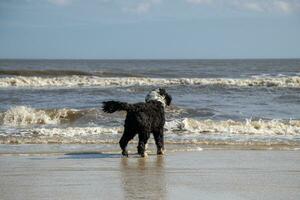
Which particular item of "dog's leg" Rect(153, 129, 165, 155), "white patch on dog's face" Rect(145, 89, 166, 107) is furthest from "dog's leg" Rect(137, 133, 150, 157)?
"white patch on dog's face" Rect(145, 89, 166, 107)

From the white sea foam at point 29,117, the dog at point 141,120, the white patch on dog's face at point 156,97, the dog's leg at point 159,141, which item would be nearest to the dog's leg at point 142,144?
the dog at point 141,120

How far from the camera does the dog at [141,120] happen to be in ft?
30.5

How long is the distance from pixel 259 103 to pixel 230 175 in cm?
1560

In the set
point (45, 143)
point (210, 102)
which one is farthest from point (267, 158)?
point (210, 102)

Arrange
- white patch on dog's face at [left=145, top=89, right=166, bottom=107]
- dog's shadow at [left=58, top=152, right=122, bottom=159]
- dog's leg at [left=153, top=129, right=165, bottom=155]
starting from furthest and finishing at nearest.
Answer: white patch on dog's face at [left=145, top=89, right=166, bottom=107] → dog's leg at [left=153, top=129, right=165, bottom=155] → dog's shadow at [left=58, top=152, right=122, bottom=159]

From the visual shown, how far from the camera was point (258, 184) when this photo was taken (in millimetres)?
6781

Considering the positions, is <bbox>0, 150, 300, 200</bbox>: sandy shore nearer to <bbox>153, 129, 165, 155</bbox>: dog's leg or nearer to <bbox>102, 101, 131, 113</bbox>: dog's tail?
<bbox>153, 129, 165, 155</bbox>: dog's leg

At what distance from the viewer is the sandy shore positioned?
628cm

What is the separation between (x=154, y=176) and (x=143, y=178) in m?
0.21

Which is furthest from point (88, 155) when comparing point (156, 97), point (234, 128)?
point (234, 128)

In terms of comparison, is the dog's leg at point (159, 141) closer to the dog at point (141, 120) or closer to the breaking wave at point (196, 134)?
the dog at point (141, 120)

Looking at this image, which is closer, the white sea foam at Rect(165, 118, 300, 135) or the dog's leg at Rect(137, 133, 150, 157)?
the dog's leg at Rect(137, 133, 150, 157)

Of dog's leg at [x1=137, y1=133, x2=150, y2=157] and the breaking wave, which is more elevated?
dog's leg at [x1=137, y1=133, x2=150, y2=157]

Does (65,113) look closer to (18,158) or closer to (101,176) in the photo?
(18,158)
